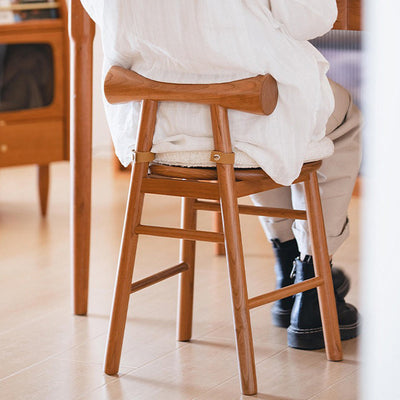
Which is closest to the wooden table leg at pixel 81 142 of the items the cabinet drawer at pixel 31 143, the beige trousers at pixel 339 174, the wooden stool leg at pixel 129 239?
the wooden stool leg at pixel 129 239

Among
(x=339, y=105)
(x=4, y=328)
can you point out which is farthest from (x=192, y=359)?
(x=339, y=105)

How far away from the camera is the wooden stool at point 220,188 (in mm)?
1142

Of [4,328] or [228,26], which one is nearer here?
[228,26]

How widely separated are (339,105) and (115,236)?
121cm

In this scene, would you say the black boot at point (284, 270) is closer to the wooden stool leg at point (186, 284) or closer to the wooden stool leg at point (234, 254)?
the wooden stool leg at point (186, 284)

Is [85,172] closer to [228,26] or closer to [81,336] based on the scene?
[81,336]

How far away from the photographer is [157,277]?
1363mm

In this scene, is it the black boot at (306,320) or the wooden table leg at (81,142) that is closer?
the black boot at (306,320)

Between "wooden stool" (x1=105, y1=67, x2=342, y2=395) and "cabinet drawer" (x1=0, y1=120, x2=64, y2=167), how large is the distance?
150 cm

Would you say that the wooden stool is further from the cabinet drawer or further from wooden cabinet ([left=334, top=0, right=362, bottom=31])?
the cabinet drawer

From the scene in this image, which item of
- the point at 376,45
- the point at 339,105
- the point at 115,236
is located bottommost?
the point at 115,236

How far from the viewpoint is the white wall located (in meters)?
0.35

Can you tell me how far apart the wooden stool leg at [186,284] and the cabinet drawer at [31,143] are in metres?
1.38

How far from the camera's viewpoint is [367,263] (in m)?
0.37
